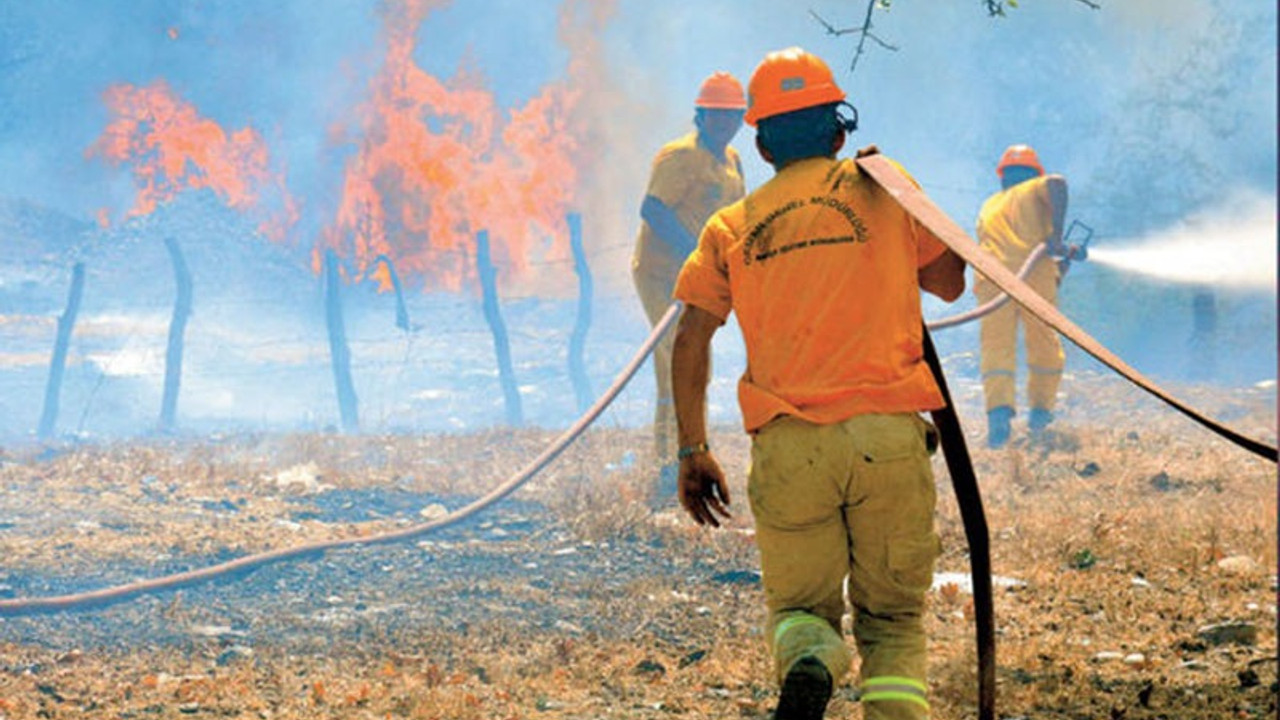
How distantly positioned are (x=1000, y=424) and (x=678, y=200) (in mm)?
3084

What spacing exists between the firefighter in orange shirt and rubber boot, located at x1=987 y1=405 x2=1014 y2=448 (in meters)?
6.18

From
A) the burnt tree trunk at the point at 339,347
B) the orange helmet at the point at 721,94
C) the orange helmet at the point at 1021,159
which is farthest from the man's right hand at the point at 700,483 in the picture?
the burnt tree trunk at the point at 339,347

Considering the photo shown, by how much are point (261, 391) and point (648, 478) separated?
1896 centimetres

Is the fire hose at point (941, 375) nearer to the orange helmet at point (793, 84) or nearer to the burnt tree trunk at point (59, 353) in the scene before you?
the orange helmet at point (793, 84)

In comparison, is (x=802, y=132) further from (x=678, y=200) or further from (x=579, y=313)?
(x=579, y=313)

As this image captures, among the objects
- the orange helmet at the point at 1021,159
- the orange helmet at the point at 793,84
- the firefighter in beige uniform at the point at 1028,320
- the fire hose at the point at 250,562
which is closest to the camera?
the orange helmet at the point at 793,84

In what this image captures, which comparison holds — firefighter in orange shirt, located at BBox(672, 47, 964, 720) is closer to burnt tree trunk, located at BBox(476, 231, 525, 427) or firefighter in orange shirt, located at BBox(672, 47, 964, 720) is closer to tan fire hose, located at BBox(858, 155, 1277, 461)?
tan fire hose, located at BBox(858, 155, 1277, 461)

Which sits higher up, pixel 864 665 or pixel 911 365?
pixel 911 365

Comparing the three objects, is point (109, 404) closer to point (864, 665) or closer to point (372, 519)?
point (372, 519)

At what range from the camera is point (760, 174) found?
21.5 metres

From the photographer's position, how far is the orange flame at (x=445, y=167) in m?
19.0

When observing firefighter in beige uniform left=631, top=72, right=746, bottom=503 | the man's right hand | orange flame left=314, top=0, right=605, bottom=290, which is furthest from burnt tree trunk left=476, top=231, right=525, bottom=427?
the man's right hand

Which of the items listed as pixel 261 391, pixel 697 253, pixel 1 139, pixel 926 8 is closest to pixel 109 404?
pixel 261 391

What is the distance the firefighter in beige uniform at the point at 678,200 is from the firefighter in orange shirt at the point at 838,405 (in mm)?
4167
